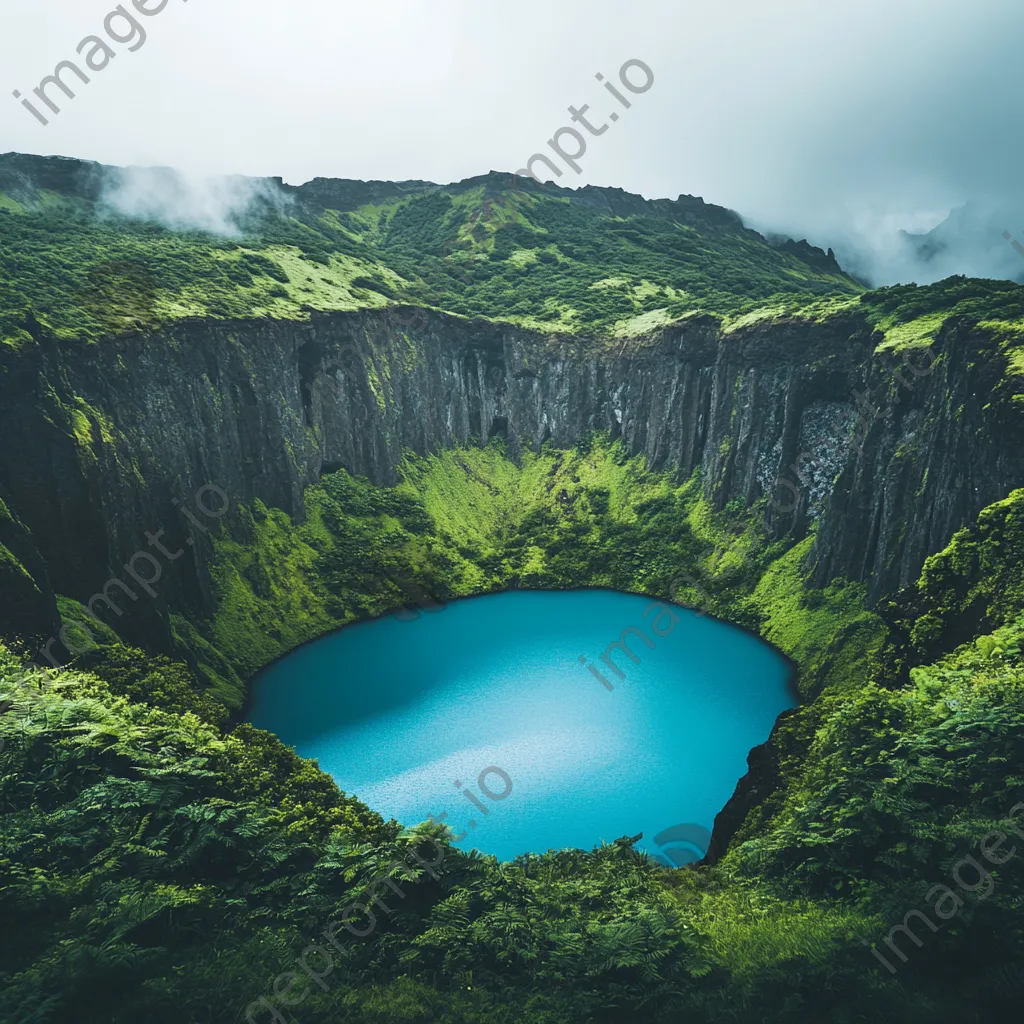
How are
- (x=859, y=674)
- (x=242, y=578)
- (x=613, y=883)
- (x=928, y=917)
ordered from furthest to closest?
A: (x=242, y=578) < (x=859, y=674) < (x=613, y=883) < (x=928, y=917)

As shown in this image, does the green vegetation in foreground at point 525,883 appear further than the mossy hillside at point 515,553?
No

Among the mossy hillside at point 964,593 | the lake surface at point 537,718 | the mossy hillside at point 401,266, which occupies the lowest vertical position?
the mossy hillside at point 964,593

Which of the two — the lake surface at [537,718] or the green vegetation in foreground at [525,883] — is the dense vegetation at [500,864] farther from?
the lake surface at [537,718]

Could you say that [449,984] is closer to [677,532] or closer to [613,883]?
[613,883]

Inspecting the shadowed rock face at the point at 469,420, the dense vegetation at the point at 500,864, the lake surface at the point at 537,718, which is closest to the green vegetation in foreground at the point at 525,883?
the dense vegetation at the point at 500,864

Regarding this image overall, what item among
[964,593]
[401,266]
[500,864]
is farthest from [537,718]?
[401,266]

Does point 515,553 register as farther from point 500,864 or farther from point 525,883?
point 525,883

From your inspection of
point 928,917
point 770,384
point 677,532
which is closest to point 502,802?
point 928,917

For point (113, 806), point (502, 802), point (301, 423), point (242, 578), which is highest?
point (301, 423)
